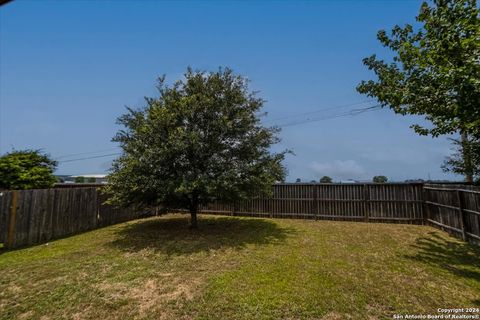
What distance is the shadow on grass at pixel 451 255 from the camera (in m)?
4.85

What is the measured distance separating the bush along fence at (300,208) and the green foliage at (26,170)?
99 cm

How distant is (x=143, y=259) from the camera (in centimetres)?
561

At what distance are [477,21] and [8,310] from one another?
365 inches

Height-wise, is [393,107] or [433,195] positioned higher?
[393,107]

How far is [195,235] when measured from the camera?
784cm

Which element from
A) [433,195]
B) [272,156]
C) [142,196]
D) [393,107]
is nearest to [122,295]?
[142,196]

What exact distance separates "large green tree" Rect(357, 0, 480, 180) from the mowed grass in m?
2.96

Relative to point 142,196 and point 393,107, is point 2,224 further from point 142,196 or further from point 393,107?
point 393,107

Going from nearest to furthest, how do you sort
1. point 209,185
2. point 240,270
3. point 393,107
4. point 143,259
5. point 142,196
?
point 240,270
point 143,259
point 393,107
point 209,185
point 142,196

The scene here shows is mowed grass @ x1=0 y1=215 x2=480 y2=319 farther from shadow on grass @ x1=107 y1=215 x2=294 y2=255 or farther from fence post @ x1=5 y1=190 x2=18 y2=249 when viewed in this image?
fence post @ x1=5 y1=190 x2=18 y2=249

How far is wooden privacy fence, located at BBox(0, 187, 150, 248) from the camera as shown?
6555 mm

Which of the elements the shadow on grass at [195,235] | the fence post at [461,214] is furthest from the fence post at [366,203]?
the shadow on grass at [195,235]

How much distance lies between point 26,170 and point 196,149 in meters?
5.41

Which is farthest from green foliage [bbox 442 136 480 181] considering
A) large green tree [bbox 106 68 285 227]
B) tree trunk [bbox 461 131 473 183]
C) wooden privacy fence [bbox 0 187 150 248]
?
wooden privacy fence [bbox 0 187 150 248]
